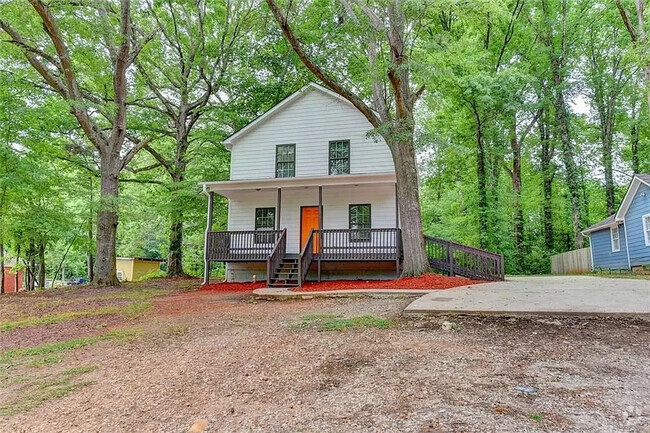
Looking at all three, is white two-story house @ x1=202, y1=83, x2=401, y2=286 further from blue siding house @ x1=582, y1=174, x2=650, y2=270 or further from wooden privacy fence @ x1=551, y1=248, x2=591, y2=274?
wooden privacy fence @ x1=551, y1=248, x2=591, y2=274

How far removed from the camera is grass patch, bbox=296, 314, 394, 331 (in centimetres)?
541

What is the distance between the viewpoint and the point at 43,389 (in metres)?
3.54

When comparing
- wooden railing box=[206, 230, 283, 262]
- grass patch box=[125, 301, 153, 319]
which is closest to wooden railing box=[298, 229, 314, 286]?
wooden railing box=[206, 230, 283, 262]

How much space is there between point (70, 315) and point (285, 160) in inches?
361

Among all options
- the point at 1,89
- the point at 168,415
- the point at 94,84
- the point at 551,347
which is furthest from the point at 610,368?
the point at 94,84

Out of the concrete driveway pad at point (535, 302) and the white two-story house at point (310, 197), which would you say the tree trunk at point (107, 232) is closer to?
the white two-story house at point (310, 197)

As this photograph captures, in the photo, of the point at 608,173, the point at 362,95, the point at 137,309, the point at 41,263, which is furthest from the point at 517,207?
the point at 41,263

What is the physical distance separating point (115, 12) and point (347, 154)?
975 cm

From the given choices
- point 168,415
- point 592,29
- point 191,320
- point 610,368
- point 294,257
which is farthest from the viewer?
point 592,29

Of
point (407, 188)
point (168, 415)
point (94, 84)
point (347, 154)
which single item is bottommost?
point (168, 415)

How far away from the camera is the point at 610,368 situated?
3432 mm

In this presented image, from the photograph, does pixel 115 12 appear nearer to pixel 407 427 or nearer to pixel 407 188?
pixel 407 188

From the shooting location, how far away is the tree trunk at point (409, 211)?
35.7ft

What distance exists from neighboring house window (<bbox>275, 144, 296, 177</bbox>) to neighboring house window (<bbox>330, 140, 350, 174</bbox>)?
1.54 m
